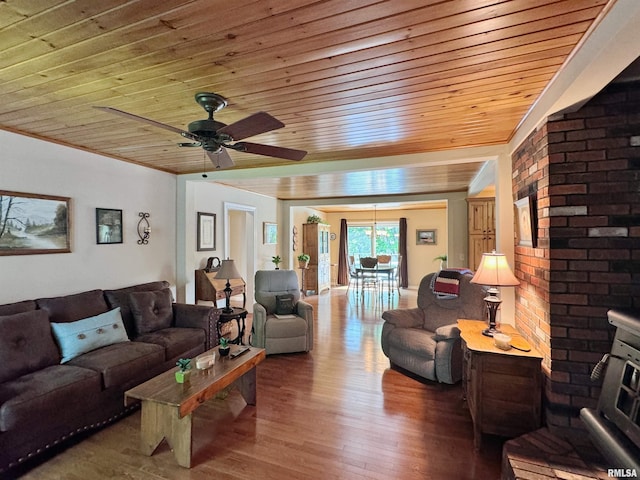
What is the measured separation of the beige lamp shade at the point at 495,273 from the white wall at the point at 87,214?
388 cm

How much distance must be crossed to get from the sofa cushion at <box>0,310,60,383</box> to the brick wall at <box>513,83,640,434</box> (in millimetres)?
3673

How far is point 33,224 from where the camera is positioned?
2.92 metres

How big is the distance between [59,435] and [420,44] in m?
3.27

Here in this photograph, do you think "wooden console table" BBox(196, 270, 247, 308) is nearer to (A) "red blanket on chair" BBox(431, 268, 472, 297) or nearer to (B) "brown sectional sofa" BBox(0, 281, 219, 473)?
(B) "brown sectional sofa" BBox(0, 281, 219, 473)

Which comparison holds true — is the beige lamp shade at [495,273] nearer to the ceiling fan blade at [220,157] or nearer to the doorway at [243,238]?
the ceiling fan blade at [220,157]

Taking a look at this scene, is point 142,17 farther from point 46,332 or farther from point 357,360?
point 357,360

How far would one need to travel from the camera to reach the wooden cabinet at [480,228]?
5.48 metres

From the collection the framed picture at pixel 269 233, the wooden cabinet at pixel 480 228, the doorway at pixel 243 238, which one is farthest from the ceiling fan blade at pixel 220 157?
the wooden cabinet at pixel 480 228

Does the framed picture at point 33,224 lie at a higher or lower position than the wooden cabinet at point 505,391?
higher

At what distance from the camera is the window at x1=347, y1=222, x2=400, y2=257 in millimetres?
9477

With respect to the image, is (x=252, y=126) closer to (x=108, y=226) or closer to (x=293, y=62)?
(x=293, y=62)

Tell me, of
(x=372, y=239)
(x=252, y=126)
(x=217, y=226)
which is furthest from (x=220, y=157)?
(x=372, y=239)

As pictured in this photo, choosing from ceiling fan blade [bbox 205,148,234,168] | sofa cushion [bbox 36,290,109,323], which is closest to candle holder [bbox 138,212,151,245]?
sofa cushion [bbox 36,290,109,323]

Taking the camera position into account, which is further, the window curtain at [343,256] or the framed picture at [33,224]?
the window curtain at [343,256]
